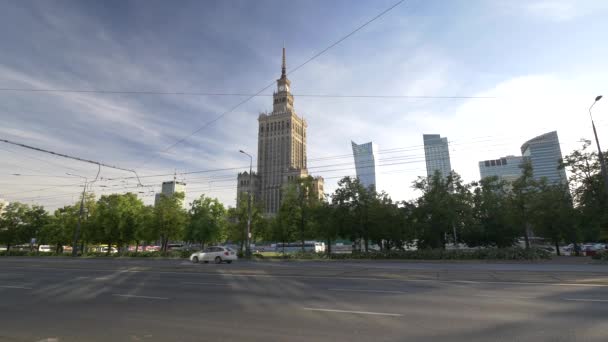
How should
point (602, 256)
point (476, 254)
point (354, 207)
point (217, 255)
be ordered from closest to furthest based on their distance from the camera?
point (602, 256) → point (476, 254) → point (217, 255) → point (354, 207)

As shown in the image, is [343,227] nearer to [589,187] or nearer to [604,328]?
[589,187]

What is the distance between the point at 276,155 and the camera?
137125 millimetres

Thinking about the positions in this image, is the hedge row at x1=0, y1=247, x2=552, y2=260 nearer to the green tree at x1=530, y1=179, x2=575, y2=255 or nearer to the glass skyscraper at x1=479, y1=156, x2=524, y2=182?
the green tree at x1=530, y1=179, x2=575, y2=255

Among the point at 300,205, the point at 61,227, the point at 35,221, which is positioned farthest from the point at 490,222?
the point at 35,221

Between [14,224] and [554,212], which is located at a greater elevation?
[14,224]

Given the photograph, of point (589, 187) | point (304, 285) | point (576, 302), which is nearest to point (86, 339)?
point (304, 285)

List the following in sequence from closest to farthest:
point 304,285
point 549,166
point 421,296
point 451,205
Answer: point 421,296
point 304,285
point 451,205
point 549,166

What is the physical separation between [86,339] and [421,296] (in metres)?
8.71

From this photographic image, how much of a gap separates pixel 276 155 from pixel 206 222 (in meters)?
92.7

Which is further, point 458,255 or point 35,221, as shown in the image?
point 35,221

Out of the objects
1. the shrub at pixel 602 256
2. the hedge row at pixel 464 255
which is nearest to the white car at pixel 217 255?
the hedge row at pixel 464 255

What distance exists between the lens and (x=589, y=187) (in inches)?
1141

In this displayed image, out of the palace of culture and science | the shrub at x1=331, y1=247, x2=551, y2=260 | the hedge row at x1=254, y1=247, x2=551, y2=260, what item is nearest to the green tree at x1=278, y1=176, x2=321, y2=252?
the hedge row at x1=254, y1=247, x2=551, y2=260

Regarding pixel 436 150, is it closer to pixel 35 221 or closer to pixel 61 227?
pixel 61 227
